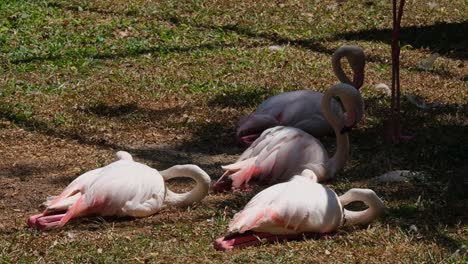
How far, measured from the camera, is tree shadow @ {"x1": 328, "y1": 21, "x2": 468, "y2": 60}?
899 cm

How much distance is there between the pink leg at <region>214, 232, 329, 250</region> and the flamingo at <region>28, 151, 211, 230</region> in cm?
58

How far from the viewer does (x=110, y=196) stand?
484cm

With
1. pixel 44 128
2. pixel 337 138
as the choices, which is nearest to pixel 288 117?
pixel 337 138

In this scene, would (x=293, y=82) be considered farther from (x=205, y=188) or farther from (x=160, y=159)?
(x=205, y=188)

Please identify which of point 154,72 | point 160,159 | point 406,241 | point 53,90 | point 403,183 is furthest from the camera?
point 154,72

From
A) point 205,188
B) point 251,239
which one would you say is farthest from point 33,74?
point 251,239

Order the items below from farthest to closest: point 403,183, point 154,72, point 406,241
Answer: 1. point 154,72
2. point 403,183
3. point 406,241

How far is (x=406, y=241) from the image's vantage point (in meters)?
4.50

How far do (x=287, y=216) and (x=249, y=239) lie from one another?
0.20m

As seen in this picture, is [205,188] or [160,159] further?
[160,159]

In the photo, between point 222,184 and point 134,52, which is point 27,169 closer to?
point 222,184

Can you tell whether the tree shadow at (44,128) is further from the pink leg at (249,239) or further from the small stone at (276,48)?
the small stone at (276,48)

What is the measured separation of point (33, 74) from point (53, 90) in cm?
51

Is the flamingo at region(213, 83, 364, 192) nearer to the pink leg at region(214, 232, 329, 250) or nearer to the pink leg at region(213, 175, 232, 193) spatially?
the pink leg at region(213, 175, 232, 193)
